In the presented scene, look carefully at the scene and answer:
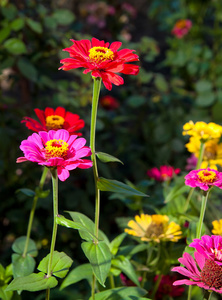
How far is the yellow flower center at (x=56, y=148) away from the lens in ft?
1.70

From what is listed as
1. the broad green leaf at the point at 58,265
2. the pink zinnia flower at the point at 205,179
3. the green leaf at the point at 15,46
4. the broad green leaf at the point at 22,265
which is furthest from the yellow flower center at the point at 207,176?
the green leaf at the point at 15,46

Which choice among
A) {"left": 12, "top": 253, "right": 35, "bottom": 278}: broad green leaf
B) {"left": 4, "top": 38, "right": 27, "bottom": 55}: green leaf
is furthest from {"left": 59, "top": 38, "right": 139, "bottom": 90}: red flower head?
{"left": 4, "top": 38, "right": 27, "bottom": 55}: green leaf

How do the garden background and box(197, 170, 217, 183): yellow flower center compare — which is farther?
the garden background

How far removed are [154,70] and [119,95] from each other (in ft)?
1.40

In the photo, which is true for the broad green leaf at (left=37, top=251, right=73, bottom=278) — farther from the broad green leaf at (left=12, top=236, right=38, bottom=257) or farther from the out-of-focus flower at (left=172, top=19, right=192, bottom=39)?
the out-of-focus flower at (left=172, top=19, right=192, bottom=39)

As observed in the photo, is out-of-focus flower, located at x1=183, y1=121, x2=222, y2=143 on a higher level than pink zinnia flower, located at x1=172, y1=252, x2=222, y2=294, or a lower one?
higher

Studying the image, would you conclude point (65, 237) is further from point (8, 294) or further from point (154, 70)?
point (154, 70)

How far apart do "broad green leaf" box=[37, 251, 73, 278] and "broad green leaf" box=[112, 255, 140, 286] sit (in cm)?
13

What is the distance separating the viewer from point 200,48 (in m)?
1.65

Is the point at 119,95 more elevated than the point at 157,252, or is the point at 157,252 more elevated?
the point at 119,95

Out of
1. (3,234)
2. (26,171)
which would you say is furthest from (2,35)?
(3,234)

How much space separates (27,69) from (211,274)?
883 millimetres

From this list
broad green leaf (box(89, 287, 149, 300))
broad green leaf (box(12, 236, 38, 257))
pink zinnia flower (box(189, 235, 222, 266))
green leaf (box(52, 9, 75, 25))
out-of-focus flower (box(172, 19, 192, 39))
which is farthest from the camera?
out-of-focus flower (box(172, 19, 192, 39))

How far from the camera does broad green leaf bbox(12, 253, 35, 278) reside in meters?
0.64
